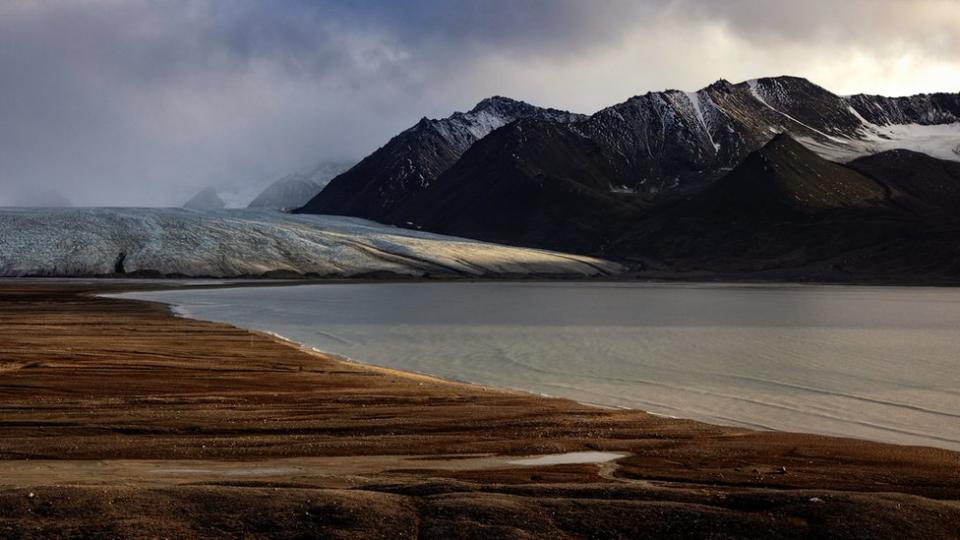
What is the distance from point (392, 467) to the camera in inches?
605

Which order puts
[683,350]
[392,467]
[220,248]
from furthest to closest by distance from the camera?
[220,248]
[683,350]
[392,467]

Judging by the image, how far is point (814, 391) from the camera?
31.3 m

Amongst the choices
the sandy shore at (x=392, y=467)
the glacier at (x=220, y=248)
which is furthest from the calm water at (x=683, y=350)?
the glacier at (x=220, y=248)

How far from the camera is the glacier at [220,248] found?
124144 millimetres

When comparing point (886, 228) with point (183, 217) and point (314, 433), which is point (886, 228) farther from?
point (314, 433)

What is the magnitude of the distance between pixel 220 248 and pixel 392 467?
126 metres

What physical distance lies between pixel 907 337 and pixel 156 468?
159 ft

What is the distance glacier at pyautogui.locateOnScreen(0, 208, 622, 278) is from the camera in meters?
124

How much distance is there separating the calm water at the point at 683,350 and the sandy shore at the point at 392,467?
4941 mm

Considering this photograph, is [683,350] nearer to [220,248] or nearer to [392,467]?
[392,467]

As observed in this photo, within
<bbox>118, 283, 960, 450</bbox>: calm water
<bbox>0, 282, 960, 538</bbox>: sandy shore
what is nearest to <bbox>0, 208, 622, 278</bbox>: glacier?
<bbox>118, 283, 960, 450</bbox>: calm water

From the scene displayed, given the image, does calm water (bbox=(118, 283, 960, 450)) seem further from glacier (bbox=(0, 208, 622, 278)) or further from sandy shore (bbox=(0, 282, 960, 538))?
glacier (bbox=(0, 208, 622, 278))

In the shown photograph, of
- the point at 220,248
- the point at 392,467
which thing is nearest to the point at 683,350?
the point at 392,467

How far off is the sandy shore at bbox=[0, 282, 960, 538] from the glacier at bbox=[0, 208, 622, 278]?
101m
